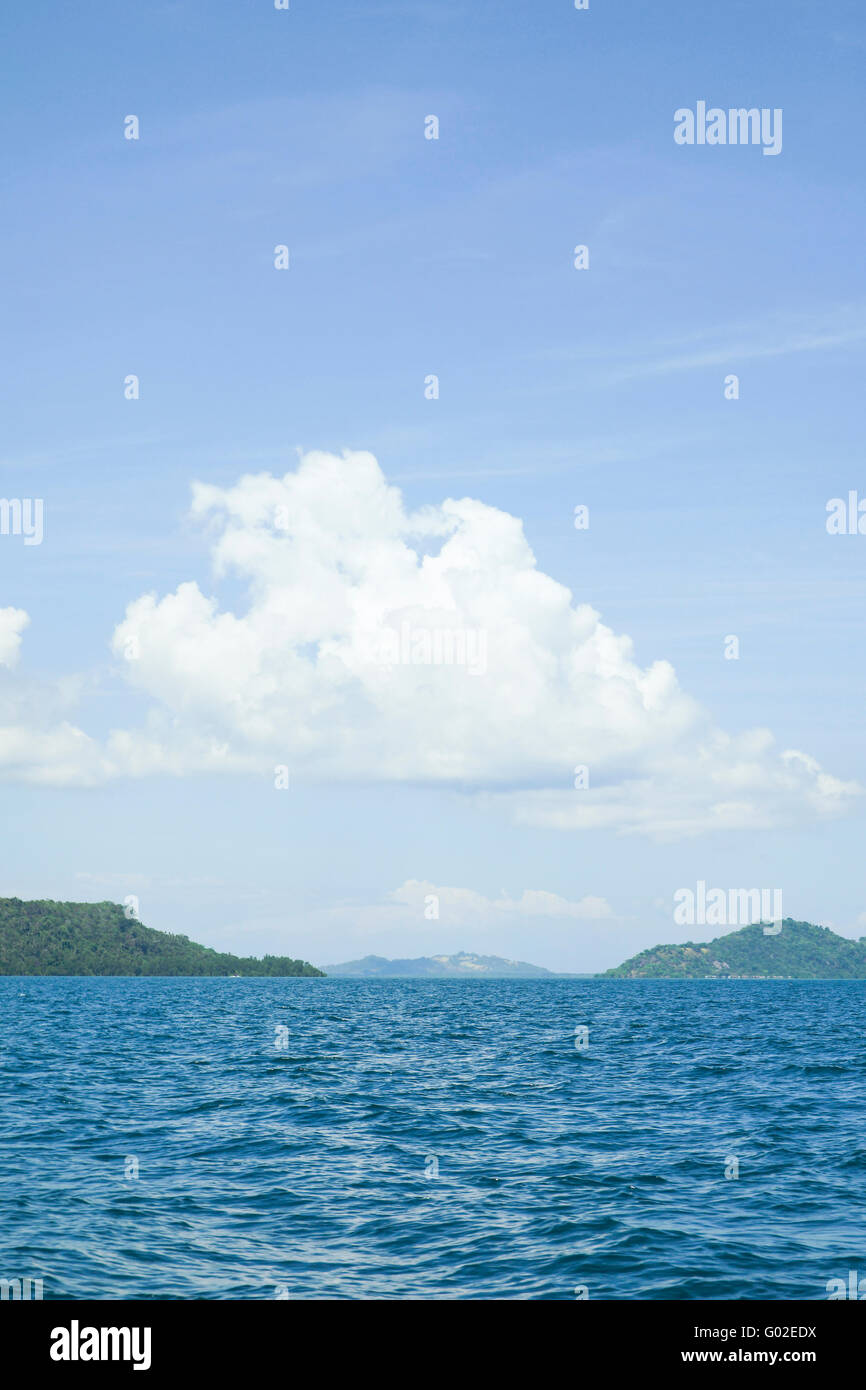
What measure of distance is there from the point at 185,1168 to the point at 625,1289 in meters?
12.8

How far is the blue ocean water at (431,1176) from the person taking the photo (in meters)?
19.4

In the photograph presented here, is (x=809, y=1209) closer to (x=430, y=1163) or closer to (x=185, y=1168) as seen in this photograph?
(x=430, y=1163)

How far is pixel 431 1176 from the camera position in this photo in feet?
87.8

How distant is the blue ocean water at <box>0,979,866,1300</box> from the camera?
19.4 m

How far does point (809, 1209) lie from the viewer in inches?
939

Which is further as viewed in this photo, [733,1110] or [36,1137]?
[733,1110]
